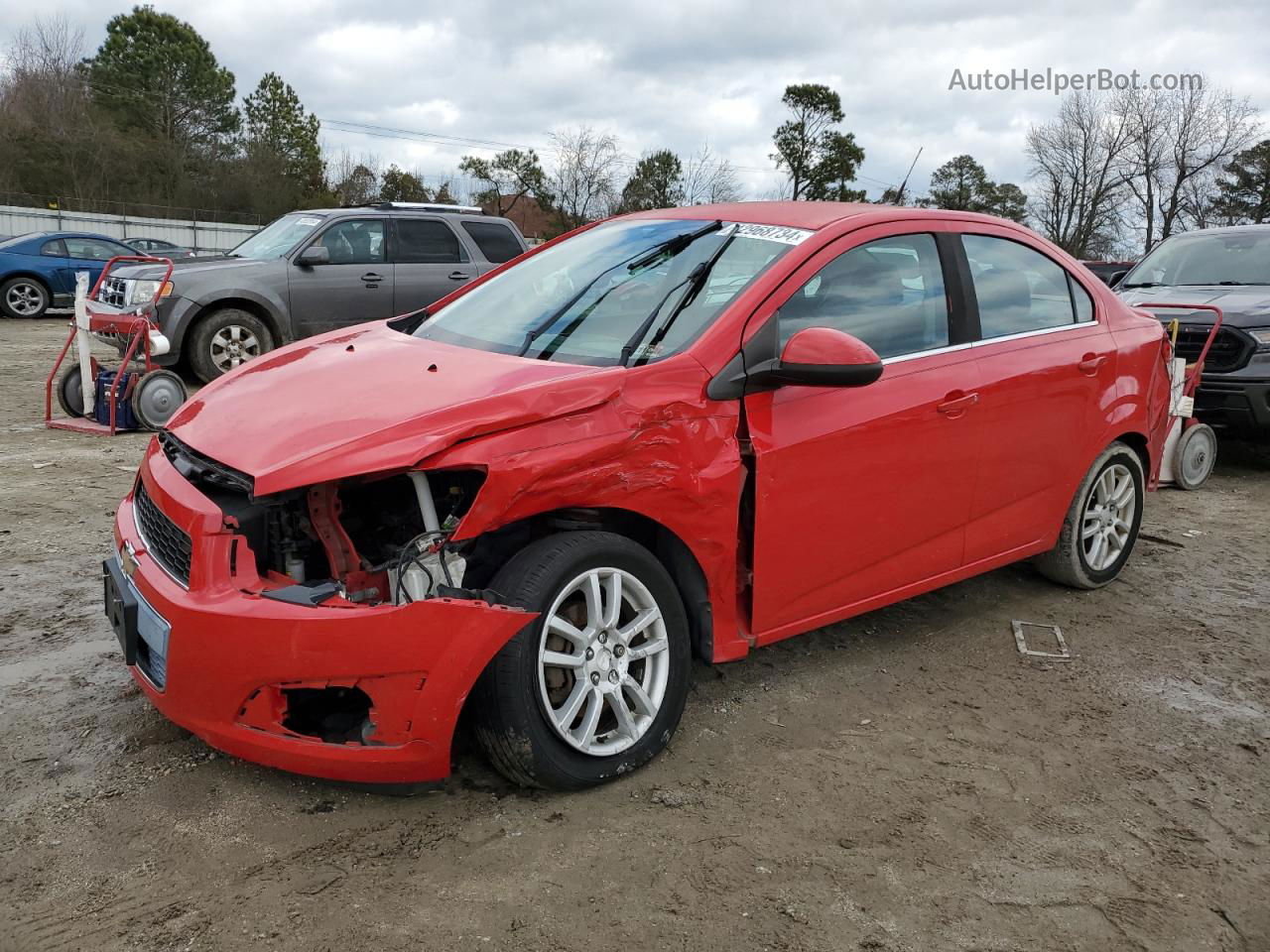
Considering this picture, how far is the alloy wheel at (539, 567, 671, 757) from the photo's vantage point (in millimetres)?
2816

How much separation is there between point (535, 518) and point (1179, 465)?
5.96 m

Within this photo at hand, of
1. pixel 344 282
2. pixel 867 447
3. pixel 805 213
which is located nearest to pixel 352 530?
pixel 867 447

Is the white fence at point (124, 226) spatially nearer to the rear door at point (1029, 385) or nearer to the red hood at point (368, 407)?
the red hood at point (368, 407)

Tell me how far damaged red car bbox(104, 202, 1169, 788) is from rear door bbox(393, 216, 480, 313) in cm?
646

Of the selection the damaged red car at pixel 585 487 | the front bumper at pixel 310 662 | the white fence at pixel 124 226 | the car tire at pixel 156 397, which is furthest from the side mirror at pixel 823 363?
the white fence at pixel 124 226

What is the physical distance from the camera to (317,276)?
10.0m

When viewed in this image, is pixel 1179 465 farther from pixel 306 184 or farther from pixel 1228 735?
pixel 306 184

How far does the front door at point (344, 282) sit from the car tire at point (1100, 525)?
292 inches

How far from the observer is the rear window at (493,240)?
10984 millimetres

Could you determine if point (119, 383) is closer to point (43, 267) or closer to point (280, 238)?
point (280, 238)

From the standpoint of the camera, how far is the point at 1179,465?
7207 mm

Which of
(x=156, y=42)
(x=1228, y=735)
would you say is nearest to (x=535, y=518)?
(x=1228, y=735)

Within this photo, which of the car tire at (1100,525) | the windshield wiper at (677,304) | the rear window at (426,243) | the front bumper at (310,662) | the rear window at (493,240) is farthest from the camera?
the rear window at (493,240)

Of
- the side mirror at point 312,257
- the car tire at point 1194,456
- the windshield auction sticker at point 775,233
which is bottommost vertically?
the car tire at point 1194,456
